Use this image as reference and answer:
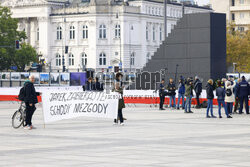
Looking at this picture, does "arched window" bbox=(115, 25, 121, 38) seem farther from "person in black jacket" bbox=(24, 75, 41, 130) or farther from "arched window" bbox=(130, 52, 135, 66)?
"person in black jacket" bbox=(24, 75, 41, 130)

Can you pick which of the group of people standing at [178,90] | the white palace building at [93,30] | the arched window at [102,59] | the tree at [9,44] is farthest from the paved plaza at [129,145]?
the arched window at [102,59]

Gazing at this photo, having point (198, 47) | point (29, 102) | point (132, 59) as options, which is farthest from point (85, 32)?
point (29, 102)

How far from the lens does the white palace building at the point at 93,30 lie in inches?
4973

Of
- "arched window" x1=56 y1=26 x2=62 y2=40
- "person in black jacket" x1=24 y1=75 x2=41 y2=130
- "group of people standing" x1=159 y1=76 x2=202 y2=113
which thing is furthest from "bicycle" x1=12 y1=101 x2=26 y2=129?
"arched window" x1=56 y1=26 x2=62 y2=40

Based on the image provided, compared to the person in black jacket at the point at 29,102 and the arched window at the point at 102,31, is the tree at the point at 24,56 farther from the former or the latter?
the person in black jacket at the point at 29,102

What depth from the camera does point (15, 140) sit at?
19453 millimetres

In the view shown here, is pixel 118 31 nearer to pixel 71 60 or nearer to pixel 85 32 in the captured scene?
pixel 85 32

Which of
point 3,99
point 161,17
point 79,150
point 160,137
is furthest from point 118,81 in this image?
point 161,17

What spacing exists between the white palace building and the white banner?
93.3 metres

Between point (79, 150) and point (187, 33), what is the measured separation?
29027 millimetres

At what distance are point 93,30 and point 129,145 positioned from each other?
110015mm

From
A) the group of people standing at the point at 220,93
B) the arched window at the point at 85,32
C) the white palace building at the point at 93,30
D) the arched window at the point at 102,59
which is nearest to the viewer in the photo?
the group of people standing at the point at 220,93

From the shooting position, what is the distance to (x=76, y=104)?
2673 centimetres

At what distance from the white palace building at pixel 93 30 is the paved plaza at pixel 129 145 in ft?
316
